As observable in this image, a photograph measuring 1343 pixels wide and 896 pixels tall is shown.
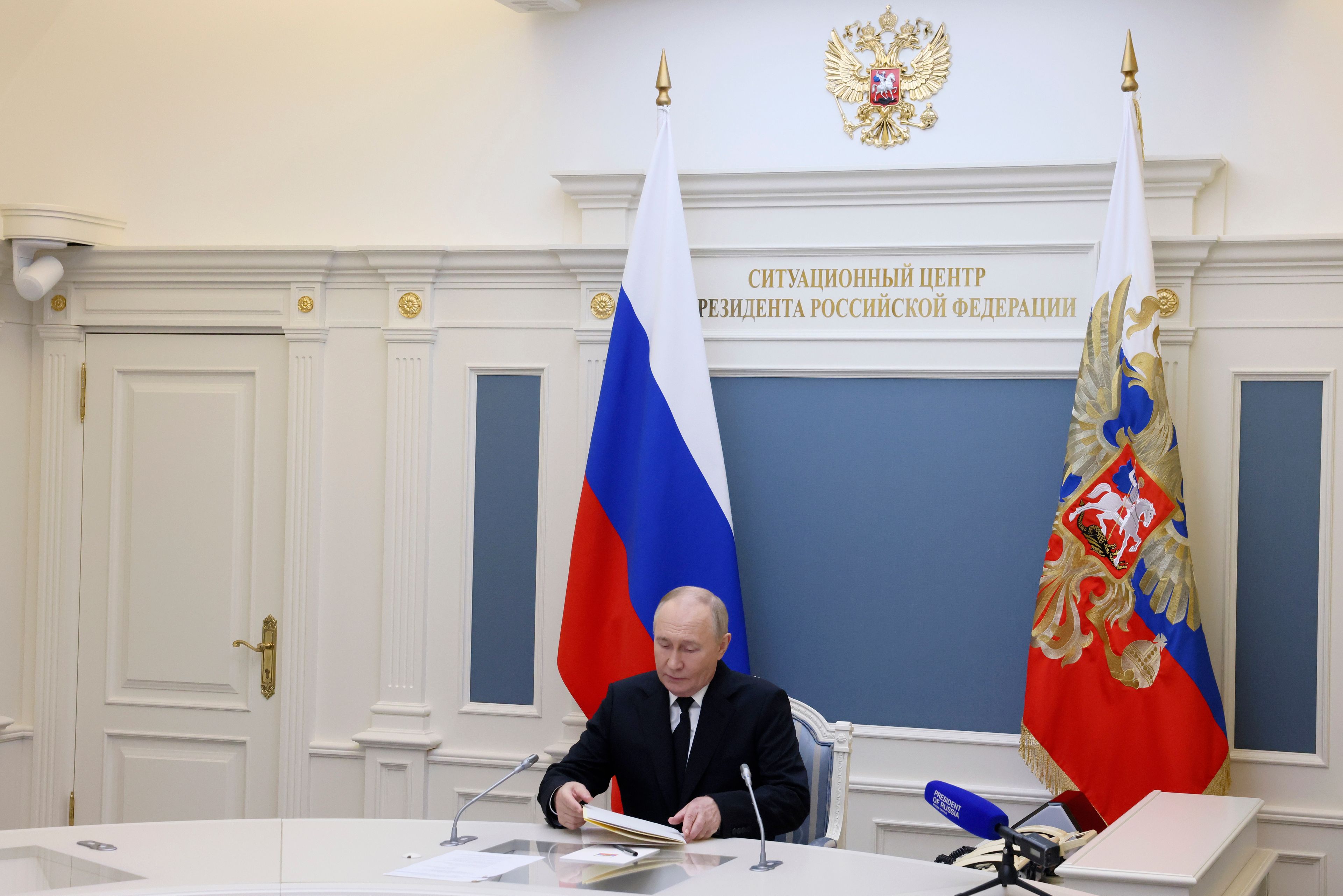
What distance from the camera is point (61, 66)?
5.02 meters

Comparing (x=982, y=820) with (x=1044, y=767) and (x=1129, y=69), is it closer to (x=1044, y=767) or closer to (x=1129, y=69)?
(x=1044, y=767)

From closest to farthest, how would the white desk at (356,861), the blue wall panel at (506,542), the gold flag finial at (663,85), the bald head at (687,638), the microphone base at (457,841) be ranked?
1. the white desk at (356,861)
2. the microphone base at (457,841)
3. the bald head at (687,638)
4. the gold flag finial at (663,85)
5. the blue wall panel at (506,542)

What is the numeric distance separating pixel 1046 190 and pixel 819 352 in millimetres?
924

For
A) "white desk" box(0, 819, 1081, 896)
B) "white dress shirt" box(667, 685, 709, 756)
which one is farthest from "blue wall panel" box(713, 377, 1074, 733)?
"white desk" box(0, 819, 1081, 896)

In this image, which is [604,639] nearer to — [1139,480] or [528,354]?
[528,354]

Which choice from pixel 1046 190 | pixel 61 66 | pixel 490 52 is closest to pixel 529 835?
pixel 1046 190

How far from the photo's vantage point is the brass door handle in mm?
4746

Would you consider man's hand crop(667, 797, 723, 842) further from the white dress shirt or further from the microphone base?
the microphone base

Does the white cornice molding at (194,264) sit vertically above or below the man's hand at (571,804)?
above

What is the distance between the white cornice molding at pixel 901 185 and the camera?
4004mm

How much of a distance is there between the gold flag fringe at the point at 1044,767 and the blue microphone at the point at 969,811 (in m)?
2.05

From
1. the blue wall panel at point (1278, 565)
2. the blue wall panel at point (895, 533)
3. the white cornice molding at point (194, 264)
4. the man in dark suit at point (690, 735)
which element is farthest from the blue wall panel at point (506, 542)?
the blue wall panel at point (1278, 565)

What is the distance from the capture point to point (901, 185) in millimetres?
4227

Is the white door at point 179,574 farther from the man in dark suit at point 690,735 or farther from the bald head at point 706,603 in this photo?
the bald head at point 706,603
